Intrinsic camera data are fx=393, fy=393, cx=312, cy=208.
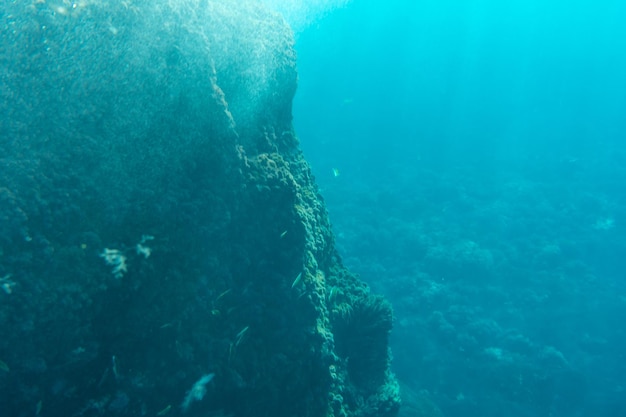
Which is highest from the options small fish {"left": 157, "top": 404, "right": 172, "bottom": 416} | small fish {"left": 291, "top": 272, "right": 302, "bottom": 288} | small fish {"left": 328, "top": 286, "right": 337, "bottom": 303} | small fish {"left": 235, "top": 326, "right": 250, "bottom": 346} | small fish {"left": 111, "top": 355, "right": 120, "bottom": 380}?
small fish {"left": 328, "top": 286, "right": 337, "bottom": 303}

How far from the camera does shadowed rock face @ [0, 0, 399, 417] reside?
347cm

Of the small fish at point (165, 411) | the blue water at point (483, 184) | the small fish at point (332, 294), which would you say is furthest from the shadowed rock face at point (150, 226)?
the blue water at point (483, 184)

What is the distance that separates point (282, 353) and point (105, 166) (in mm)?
3011

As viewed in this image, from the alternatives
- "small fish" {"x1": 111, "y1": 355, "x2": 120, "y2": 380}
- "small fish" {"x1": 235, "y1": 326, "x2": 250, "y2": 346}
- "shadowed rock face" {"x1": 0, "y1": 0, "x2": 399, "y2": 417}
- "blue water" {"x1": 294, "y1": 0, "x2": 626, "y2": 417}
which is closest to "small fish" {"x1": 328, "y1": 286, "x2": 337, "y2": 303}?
"shadowed rock face" {"x1": 0, "y1": 0, "x2": 399, "y2": 417}

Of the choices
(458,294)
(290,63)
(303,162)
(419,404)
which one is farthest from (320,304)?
(458,294)

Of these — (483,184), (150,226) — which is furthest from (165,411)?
(483,184)

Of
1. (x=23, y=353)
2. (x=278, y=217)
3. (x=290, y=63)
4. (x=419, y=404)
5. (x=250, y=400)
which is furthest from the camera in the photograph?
(x=419, y=404)

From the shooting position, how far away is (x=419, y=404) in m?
11.9

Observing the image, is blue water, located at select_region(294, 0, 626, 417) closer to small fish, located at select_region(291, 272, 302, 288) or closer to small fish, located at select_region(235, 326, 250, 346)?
small fish, located at select_region(291, 272, 302, 288)

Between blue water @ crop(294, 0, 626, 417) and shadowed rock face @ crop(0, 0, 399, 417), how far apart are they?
26.4 feet

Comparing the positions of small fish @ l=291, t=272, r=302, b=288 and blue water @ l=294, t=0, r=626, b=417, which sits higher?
blue water @ l=294, t=0, r=626, b=417

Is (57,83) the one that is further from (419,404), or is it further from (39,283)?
(419,404)

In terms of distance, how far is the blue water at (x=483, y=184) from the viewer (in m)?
14.6

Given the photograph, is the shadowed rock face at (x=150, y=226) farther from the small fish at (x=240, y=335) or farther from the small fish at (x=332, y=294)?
the small fish at (x=332, y=294)
